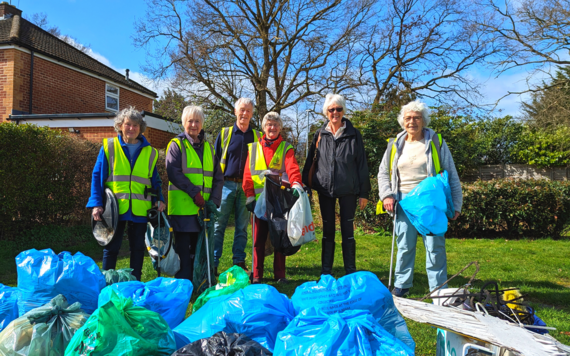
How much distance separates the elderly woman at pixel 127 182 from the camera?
3648mm

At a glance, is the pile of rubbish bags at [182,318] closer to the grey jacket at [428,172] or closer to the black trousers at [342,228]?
the black trousers at [342,228]

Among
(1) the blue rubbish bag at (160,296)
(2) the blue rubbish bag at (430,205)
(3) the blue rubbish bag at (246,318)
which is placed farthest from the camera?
(2) the blue rubbish bag at (430,205)

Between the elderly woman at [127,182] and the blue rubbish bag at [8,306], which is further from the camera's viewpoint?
the elderly woman at [127,182]

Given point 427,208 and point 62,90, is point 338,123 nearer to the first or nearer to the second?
point 427,208

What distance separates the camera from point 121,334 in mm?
1854

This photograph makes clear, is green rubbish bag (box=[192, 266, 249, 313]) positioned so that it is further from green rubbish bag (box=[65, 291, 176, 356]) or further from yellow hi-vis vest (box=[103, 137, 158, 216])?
yellow hi-vis vest (box=[103, 137, 158, 216])

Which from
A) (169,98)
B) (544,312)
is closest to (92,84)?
(169,98)

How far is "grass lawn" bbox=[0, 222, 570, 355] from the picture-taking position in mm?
3685

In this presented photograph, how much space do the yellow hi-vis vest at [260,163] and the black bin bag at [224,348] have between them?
2417 millimetres

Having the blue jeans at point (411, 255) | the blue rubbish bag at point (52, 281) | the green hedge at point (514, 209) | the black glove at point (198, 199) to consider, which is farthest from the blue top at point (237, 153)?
the green hedge at point (514, 209)

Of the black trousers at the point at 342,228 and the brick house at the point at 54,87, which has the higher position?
the brick house at the point at 54,87

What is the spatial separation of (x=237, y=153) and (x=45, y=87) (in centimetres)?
1361

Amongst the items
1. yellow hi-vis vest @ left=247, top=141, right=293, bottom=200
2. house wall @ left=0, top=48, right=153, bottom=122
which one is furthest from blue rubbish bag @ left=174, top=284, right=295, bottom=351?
house wall @ left=0, top=48, right=153, bottom=122

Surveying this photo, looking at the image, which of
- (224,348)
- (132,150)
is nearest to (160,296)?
(224,348)
